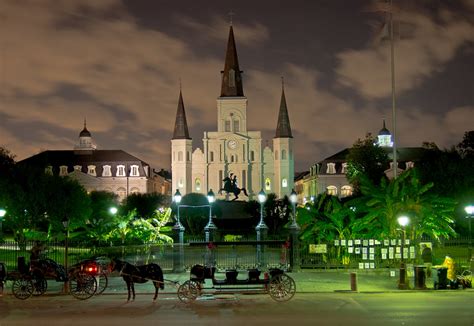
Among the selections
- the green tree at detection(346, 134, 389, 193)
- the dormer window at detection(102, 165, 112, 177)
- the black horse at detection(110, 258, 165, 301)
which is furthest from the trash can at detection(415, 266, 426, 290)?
the dormer window at detection(102, 165, 112, 177)

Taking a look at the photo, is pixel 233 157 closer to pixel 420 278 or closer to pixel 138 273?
pixel 420 278

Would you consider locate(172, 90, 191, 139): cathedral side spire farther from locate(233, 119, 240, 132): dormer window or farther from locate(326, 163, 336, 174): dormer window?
locate(326, 163, 336, 174): dormer window

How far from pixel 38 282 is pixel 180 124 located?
96702 mm

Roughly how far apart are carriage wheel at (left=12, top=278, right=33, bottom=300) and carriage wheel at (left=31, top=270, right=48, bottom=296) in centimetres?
21

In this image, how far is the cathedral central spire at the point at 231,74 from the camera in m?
118

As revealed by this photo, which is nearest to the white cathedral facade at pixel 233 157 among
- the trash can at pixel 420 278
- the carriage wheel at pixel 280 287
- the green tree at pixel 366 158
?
the green tree at pixel 366 158

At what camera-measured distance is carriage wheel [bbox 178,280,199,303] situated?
18781mm

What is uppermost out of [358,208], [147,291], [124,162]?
[124,162]

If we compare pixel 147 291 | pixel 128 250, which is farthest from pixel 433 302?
pixel 128 250

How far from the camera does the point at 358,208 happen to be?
99.8 ft

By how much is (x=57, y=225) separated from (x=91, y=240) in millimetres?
4280

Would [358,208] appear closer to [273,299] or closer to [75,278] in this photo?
[273,299]

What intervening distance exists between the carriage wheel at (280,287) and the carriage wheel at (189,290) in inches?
85.4

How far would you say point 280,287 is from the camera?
18797 mm
